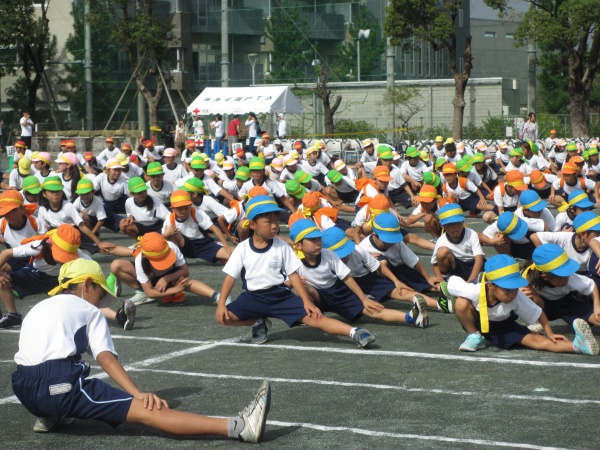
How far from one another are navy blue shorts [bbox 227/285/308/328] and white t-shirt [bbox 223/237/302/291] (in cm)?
6

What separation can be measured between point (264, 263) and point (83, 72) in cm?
4911

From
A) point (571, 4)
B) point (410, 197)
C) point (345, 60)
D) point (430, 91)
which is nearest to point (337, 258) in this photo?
point (410, 197)

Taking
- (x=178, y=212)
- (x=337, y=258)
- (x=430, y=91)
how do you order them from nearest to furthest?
1. (x=337, y=258)
2. (x=178, y=212)
3. (x=430, y=91)

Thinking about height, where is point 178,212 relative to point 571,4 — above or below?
below

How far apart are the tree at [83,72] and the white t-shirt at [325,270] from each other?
47.5 m

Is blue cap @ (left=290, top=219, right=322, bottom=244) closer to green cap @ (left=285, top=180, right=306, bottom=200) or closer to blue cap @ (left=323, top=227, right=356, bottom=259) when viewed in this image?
blue cap @ (left=323, top=227, right=356, bottom=259)

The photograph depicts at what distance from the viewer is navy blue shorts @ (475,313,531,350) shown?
8.42 metres

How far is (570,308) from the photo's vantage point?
8.85 meters

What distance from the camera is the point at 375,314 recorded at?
31.2 ft

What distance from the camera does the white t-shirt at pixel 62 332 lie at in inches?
236

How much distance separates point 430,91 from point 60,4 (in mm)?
23761

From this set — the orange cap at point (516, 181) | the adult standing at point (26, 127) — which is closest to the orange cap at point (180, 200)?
the orange cap at point (516, 181)

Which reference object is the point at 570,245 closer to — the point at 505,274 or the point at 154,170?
the point at 505,274

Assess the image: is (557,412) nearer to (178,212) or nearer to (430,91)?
(178,212)
